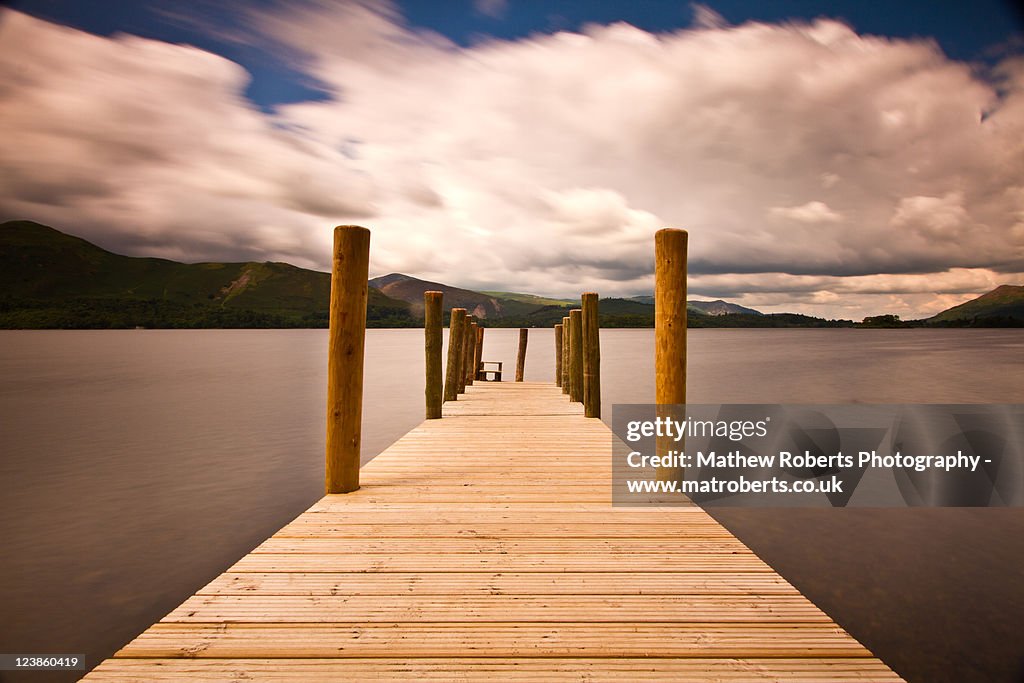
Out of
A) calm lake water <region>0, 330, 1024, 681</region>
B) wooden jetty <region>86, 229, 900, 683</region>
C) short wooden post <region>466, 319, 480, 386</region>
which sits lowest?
calm lake water <region>0, 330, 1024, 681</region>

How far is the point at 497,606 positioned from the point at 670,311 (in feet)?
8.90

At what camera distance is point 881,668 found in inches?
87.5

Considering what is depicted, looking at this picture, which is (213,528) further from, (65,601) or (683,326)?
(683,326)

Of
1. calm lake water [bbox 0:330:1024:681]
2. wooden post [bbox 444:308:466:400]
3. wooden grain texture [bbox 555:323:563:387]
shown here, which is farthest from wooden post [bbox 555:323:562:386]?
calm lake water [bbox 0:330:1024:681]

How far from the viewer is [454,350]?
423 inches

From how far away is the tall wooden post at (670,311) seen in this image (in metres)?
4.32

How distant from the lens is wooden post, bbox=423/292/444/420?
861 cm

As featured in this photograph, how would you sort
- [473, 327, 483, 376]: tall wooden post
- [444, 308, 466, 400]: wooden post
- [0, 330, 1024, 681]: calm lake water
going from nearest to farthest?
[0, 330, 1024, 681]: calm lake water, [444, 308, 466, 400]: wooden post, [473, 327, 483, 376]: tall wooden post

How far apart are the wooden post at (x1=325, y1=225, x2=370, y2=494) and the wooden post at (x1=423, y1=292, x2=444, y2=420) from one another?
3.79 metres

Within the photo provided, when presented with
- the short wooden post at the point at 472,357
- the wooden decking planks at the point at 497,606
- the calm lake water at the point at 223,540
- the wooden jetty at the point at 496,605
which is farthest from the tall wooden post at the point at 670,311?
the short wooden post at the point at 472,357

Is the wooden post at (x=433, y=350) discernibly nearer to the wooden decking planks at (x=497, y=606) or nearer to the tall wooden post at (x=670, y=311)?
the wooden decking planks at (x=497, y=606)

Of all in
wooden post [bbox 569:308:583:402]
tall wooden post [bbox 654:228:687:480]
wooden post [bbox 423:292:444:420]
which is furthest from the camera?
wooden post [bbox 569:308:583:402]

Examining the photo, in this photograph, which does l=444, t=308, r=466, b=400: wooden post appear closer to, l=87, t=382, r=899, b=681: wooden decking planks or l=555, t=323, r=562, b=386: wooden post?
Result: l=555, t=323, r=562, b=386: wooden post

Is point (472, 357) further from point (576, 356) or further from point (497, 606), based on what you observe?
point (497, 606)
